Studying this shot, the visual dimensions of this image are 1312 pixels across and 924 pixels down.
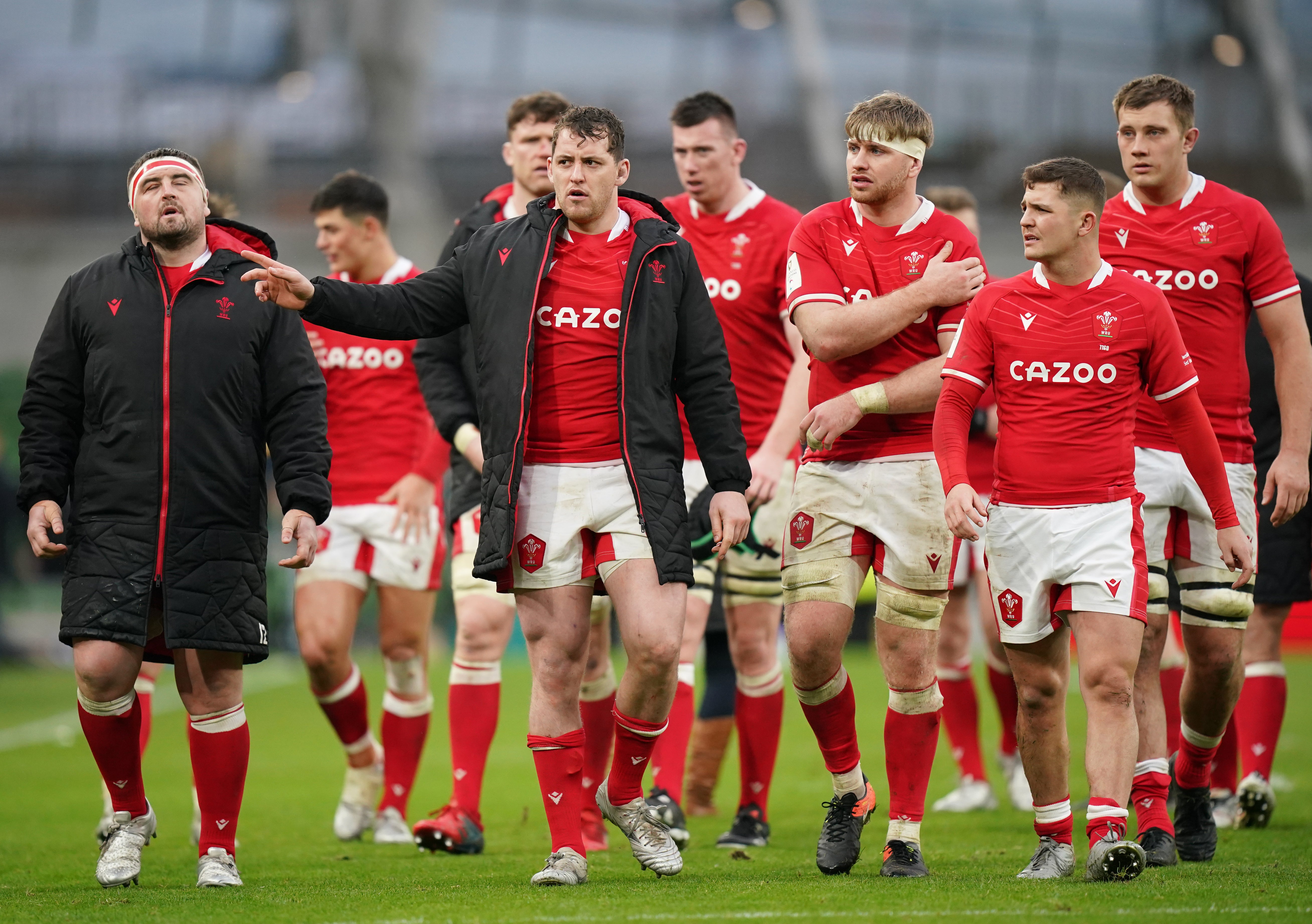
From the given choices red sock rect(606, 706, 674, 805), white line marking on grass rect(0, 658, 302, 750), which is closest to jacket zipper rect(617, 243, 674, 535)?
red sock rect(606, 706, 674, 805)

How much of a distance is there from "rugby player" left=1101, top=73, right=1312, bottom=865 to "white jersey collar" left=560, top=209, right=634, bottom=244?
176 centimetres

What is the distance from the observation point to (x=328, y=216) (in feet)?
23.0

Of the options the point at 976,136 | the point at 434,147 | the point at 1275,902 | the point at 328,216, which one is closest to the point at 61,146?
the point at 434,147

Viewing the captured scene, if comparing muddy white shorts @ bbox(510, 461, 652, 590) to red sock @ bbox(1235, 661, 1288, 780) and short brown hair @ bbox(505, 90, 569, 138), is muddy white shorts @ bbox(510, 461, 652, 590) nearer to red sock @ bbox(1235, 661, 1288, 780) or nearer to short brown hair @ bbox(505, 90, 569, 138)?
short brown hair @ bbox(505, 90, 569, 138)

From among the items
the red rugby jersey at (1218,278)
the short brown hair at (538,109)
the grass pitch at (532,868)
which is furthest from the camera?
the short brown hair at (538,109)

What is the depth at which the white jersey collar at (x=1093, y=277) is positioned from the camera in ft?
16.3

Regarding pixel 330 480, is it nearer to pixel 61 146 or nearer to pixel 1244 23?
pixel 61 146

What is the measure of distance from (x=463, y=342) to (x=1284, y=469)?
121 inches

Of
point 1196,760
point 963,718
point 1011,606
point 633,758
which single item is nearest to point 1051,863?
point 1011,606

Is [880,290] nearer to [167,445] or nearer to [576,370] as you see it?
[576,370]

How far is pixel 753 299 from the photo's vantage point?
6484 mm

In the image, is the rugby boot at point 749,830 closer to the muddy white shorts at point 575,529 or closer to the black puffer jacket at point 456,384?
the black puffer jacket at point 456,384

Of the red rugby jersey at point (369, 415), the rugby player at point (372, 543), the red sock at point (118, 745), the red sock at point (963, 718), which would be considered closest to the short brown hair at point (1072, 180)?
the rugby player at point (372, 543)

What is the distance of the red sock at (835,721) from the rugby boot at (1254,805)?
2.02m
